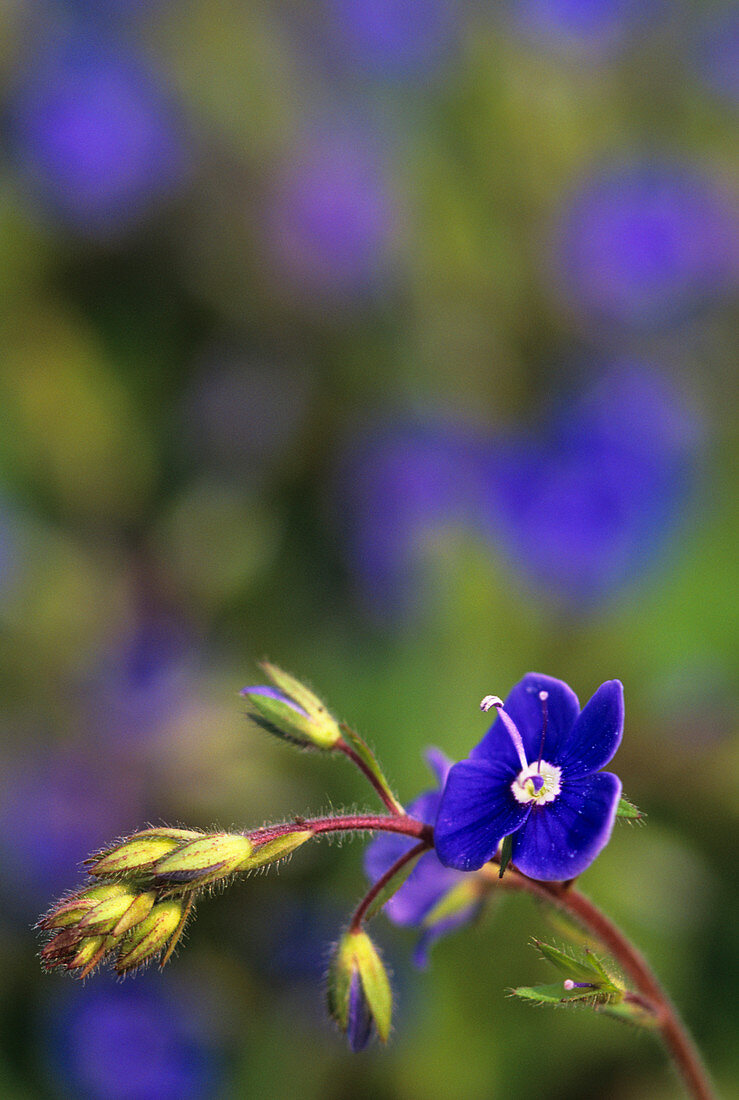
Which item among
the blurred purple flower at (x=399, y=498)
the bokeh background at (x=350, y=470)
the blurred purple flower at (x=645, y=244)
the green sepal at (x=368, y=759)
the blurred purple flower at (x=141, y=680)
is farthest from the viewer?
the blurred purple flower at (x=645, y=244)

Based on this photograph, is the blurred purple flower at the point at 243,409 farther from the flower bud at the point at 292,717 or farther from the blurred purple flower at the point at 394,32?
the flower bud at the point at 292,717

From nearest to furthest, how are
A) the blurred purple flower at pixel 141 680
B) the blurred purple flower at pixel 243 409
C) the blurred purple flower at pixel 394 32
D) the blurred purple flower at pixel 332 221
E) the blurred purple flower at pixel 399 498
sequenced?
the blurred purple flower at pixel 141 680, the blurred purple flower at pixel 399 498, the blurred purple flower at pixel 243 409, the blurred purple flower at pixel 332 221, the blurred purple flower at pixel 394 32

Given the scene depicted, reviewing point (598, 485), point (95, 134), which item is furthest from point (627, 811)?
point (95, 134)

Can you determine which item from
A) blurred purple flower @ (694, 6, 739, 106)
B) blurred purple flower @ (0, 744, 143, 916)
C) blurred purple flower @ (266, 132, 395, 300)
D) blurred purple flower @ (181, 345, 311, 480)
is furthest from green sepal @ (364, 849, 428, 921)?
blurred purple flower @ (694, 6, 739, 106)

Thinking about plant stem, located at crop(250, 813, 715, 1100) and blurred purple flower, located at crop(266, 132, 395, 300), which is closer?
plant stem, located at crop(250, 813, 715, 1100)

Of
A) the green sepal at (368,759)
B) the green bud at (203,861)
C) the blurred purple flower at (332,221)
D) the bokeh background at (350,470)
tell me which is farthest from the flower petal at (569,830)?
the blurred purple flower at (332,221)

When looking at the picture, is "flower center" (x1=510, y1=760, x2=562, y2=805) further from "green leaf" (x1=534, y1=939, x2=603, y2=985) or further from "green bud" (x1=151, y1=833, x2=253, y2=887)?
"green bud" (x1=151, y1=833, x2=253, y2=887)

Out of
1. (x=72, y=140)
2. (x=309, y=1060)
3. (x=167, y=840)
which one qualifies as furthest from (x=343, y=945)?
(x=72, y=140)
